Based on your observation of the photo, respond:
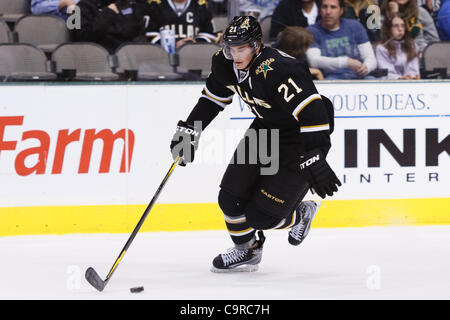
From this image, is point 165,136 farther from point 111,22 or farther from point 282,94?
point 282,94

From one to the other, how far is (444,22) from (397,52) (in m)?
0.68

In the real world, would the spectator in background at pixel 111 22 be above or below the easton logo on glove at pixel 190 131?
above

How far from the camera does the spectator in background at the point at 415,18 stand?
5.77m

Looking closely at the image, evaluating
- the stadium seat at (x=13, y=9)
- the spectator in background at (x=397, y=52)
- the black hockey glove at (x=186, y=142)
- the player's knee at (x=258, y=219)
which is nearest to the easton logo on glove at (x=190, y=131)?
the black hockey glove at (x=186, y=142)

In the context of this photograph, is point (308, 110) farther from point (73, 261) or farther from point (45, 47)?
point (45, 47)

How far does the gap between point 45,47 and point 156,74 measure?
2.56 ft

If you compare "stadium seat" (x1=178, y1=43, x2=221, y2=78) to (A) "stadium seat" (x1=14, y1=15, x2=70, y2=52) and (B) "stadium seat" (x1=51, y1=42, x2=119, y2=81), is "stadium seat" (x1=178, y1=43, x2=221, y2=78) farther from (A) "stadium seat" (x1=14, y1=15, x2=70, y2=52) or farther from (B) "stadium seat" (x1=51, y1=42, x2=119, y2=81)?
(A) "stadium seat" (x1=14, y1=15, x2=70, y2=52)

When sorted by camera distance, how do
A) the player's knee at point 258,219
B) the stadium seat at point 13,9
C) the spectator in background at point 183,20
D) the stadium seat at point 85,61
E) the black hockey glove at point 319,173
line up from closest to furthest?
the black hockey glove at point 319,173
the player's knee at point 258,219
the stadium seat at point 85,61
the stadium seat at point 13,9
the spectator in background at point 183,20

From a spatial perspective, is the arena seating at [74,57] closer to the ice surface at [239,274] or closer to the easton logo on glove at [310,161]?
the ice surface at [239,274]

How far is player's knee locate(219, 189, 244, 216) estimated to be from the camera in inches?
151

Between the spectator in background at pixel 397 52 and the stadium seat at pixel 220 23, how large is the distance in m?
1.15

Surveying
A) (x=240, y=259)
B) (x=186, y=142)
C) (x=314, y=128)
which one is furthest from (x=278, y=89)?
(x=240, y=259)

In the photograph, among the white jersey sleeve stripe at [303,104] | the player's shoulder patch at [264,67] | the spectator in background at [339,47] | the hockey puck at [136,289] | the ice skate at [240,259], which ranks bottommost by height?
the ice skate at [240,259]
